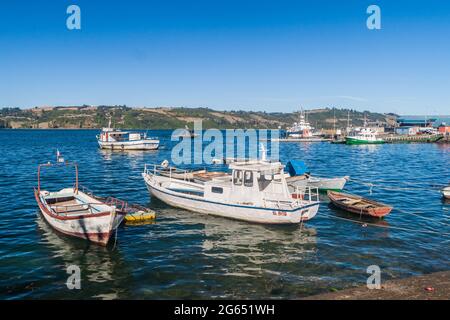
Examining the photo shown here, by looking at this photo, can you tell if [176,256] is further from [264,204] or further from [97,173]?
[97,173]

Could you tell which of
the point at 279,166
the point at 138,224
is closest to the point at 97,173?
the point at 138,224

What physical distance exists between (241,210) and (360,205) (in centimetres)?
1156

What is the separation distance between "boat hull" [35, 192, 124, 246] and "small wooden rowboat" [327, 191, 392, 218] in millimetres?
20477

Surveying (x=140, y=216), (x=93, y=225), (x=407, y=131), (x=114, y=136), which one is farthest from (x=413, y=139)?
(x=93, y=225)

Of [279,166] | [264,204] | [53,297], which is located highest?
[279,166]

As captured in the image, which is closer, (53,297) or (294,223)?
(53,297)

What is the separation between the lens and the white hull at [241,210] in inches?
1168

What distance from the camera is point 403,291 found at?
1634 cm

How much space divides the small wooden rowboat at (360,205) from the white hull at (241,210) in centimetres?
548

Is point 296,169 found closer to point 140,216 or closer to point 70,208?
point 140,216

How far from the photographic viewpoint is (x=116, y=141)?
11125cm

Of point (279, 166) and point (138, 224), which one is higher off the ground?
point (279, 166)

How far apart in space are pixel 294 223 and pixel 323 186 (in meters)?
15.2
